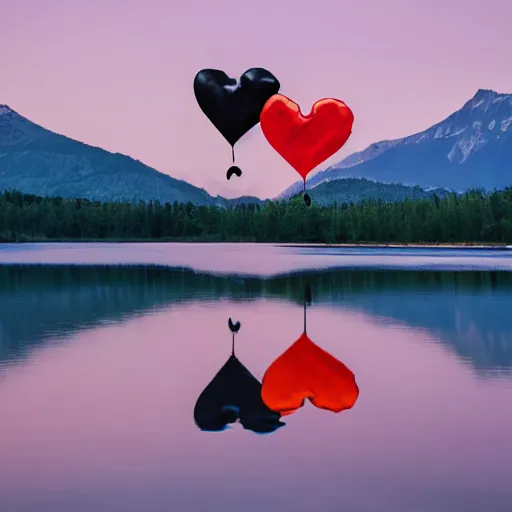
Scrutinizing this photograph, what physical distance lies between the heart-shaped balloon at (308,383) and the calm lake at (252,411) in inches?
2.9

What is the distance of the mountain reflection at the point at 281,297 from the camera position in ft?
60.9

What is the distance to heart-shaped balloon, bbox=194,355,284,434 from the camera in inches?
425

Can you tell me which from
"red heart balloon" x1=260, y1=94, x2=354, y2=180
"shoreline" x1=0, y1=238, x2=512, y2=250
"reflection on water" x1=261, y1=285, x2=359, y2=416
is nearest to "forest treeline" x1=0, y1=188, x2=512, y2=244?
"shoreline" x1=0, y1=238, x2=512, y2=250

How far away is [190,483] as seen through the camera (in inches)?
328

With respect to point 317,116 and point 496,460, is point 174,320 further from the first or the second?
point 496,460

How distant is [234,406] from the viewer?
1172 centimetres

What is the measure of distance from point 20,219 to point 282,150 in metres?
124

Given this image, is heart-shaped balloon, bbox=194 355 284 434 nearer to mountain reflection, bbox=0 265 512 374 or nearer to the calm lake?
the calm lake

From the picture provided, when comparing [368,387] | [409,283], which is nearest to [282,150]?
[368,387]

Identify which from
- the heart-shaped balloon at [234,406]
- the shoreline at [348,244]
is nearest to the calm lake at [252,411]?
the heart-shaped balloon at [234,406]

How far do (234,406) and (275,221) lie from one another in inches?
4740

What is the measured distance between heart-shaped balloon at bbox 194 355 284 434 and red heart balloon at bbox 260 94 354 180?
6.27m

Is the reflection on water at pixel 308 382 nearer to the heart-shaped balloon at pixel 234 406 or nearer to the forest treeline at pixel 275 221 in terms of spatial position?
the heart-shaped balloon at pixel 234 406

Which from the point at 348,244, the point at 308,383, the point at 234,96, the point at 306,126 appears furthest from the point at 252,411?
the point at 348,244
